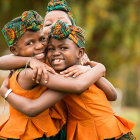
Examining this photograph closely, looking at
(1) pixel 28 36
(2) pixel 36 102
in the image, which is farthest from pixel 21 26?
(2) pixel 36 102

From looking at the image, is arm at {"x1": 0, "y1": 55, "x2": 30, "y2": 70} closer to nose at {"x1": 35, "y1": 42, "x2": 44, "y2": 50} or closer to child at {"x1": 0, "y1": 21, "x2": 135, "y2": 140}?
nose at {"x1": 35, "y1": 42, "x2": 44, "y2": 50}

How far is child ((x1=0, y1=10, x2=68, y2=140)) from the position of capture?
2844mm

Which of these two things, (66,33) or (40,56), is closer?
(66,33)

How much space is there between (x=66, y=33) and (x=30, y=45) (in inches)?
14.9

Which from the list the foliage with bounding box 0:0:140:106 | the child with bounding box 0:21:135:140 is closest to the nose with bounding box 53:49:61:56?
the child with bounding box 0:21:135:140

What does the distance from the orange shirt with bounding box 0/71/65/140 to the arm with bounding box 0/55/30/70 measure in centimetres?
8

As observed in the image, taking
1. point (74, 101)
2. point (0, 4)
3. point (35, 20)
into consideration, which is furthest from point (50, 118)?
point (0, 4)

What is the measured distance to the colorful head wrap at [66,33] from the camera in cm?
275

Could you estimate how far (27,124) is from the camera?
288 centimetres

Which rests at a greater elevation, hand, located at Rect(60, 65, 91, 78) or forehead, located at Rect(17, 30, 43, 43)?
forehead, located at Rect(17, 30, 43, 43)

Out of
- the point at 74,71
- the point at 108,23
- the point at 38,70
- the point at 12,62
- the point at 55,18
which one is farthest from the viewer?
the point at 108,23

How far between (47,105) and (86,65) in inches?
28.6

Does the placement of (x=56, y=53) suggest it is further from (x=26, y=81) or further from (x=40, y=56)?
(x=26, y=81)

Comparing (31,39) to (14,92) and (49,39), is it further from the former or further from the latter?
(14,92)
